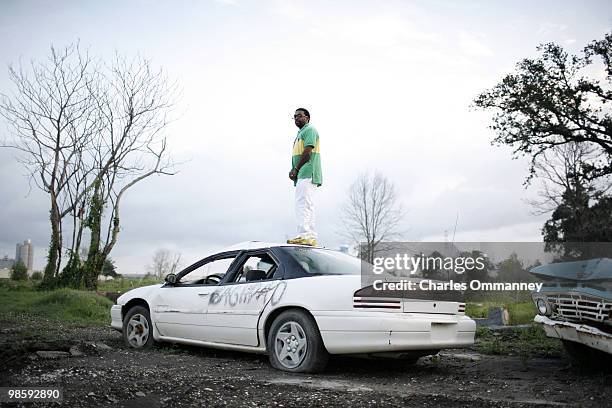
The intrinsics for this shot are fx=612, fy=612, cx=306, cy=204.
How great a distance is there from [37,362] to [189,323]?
6.17 ft

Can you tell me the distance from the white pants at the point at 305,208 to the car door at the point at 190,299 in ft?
3.87

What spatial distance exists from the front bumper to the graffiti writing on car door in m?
2.71

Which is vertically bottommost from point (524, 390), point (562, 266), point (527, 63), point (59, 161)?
point (524, 390)

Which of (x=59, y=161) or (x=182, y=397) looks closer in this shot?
(x=182, y=397)

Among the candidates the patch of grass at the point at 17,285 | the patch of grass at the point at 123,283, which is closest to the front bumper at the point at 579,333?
the patch of grass at the point at 123,283

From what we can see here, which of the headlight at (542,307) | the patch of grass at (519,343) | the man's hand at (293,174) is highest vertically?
the man's hand at (293,174)

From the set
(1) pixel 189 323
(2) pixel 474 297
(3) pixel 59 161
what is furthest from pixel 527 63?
(1) pixel 189 323

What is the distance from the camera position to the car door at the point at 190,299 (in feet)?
24.0

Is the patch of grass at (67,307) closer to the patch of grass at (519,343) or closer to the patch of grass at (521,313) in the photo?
the patch of grass at (519,343)

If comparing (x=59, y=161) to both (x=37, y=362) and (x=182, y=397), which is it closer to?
(x=37, y=362)

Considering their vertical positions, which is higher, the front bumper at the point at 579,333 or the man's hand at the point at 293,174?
the man's hand at the point at 293,174

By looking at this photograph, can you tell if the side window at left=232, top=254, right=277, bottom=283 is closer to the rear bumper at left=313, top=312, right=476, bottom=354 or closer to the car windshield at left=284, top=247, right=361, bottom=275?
the car windshield at left=284, top=247, right=361, bottom=275

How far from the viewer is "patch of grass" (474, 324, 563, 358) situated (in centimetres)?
779

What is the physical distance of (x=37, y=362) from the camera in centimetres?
593
